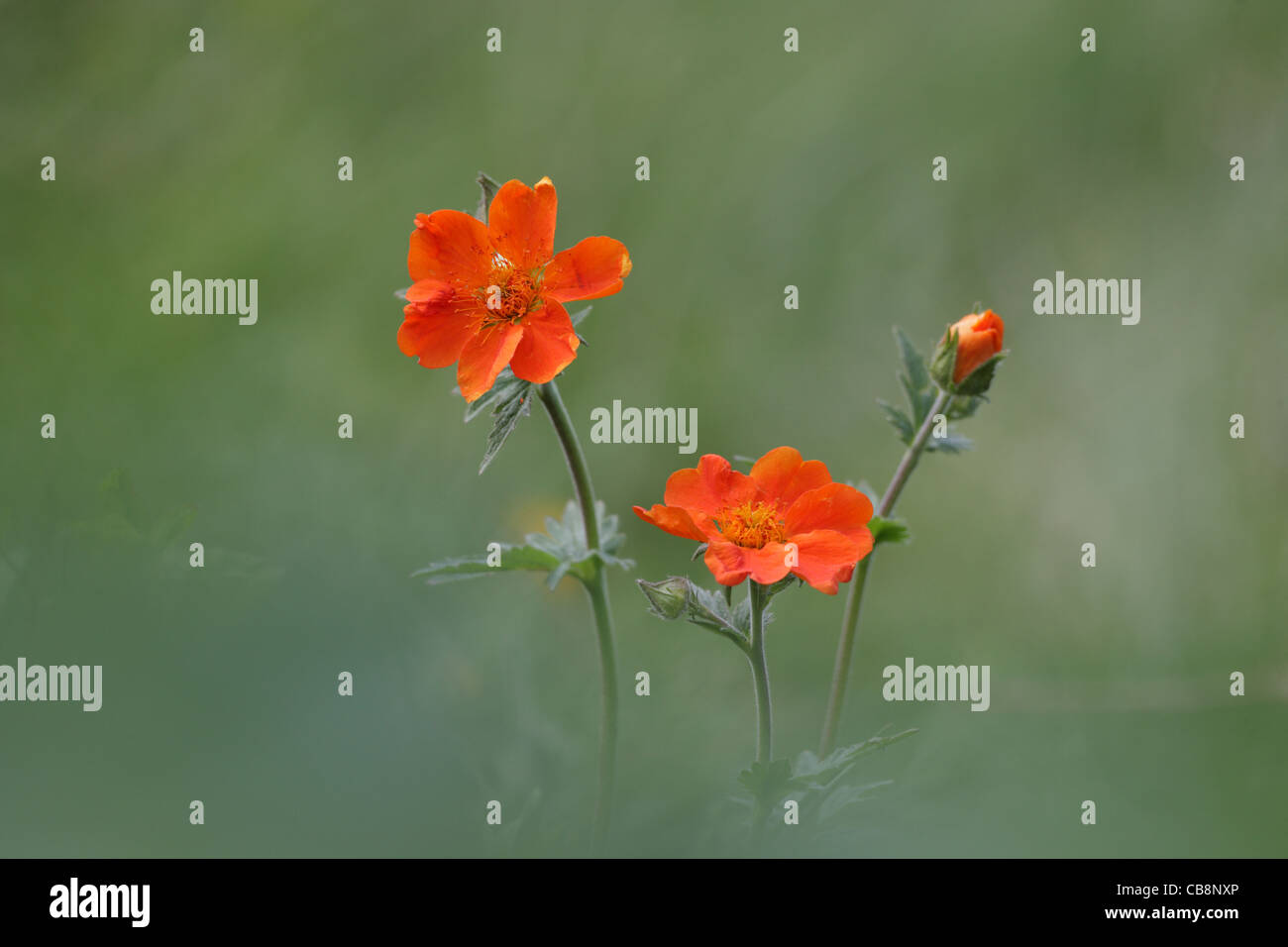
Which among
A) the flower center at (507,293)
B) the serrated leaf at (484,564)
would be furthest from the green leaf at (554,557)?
the flower center at (507,293)

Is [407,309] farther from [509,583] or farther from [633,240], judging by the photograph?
[633,240]

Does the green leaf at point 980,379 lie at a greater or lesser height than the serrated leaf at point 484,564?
greater

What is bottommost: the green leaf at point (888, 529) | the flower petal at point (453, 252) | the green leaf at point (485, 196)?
the green leaf at point (888, 529)

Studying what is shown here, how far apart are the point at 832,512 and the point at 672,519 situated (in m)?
0.17

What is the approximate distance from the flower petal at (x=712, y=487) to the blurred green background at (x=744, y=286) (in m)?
0.51

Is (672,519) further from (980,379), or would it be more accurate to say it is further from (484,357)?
(980,379)

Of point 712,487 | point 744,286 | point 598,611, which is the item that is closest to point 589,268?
point 712,487

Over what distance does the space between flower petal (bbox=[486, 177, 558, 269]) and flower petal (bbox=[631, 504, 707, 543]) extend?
30 centimetres

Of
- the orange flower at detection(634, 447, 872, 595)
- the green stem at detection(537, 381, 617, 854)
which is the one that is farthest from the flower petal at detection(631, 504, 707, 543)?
the green stem at detection(537, 381, 617, 854)

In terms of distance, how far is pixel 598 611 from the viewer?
4.01ft

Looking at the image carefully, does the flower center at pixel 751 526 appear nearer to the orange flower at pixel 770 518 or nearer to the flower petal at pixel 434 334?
the orange flower at pixel 770 518

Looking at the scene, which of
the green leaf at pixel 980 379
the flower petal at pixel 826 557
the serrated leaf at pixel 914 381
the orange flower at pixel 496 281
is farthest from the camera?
the serrated leaf at pixel 914 381

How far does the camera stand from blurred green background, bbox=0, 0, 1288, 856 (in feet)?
6.70

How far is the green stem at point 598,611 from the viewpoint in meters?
1.17
